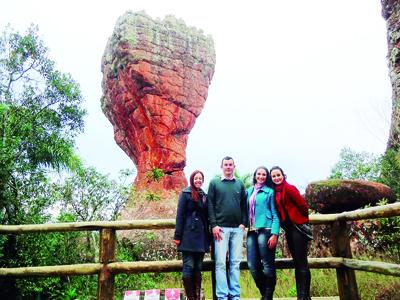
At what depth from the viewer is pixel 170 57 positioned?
21.8 metres

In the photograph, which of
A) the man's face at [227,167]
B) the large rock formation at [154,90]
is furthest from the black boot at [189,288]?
the large rock formation at [154,90]

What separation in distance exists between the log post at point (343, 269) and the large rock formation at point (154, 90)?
16641 mm

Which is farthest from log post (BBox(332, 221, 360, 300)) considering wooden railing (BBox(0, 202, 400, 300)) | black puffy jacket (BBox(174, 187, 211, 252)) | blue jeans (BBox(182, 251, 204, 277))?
blue jeans (BBox(182, 251, 204, 277))

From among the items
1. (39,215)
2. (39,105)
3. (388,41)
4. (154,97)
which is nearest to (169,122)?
(154,97)

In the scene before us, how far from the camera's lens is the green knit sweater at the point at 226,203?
388cm

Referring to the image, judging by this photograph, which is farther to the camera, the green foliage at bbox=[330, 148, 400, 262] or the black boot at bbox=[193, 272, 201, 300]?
the green foliage at bbox=[330, 148, 400, 262]

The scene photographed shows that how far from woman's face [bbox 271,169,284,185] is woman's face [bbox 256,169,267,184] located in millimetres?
92

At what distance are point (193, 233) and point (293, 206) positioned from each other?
1.08 meters

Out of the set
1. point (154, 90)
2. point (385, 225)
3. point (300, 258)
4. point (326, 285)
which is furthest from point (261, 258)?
point (154, 90)

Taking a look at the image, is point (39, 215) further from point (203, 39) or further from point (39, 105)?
point (203, 39)

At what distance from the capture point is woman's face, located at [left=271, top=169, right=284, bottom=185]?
3.84m

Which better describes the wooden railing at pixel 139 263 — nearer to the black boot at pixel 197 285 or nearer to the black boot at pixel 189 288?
the black boot at pixel 197 285

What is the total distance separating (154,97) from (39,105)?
35.3ft

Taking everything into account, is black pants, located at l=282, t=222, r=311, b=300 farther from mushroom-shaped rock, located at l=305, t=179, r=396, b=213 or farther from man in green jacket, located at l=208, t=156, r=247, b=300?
mushroom-shaped rock, located at l=305, t=179, r=396, b=213
